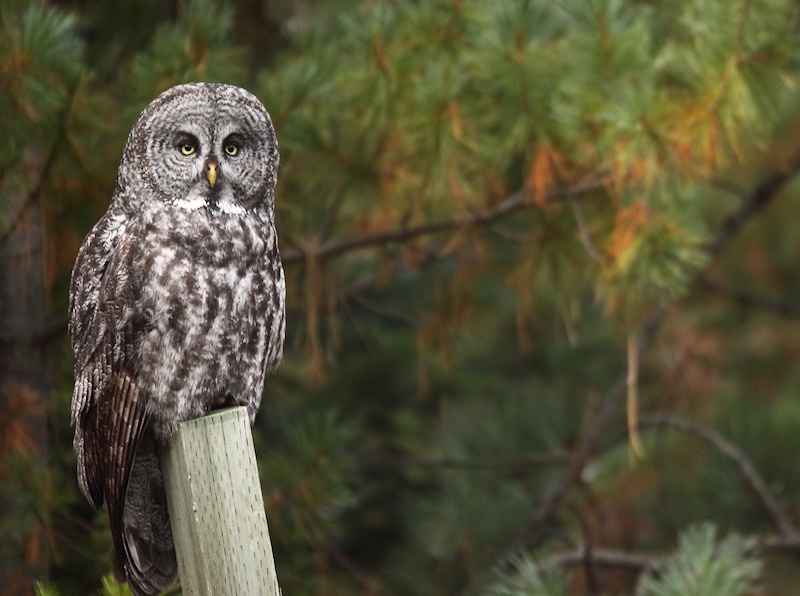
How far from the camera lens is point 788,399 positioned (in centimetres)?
520

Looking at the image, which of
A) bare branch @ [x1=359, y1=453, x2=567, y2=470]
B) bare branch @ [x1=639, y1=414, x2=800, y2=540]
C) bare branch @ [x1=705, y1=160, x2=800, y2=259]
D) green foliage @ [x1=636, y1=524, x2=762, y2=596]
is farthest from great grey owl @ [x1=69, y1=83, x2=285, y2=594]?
bare branch @ [x1=705, y1=160, x2=800, y2=259]

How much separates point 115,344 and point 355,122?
1.06 meters

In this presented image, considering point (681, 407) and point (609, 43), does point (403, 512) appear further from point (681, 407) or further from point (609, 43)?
point (609, 43)

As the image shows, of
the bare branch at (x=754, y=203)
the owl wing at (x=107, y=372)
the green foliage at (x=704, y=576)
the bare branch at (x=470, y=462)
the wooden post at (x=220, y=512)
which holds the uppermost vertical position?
the bare branch at (x=754, y=203)

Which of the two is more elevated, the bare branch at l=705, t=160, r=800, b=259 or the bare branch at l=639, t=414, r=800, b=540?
the bare branch at l=705, t=160, r=800, b=259

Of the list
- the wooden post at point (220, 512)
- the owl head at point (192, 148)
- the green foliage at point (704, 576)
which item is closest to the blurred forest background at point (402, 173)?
the green foliage at point (704, 576)

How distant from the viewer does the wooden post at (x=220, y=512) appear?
1.82m

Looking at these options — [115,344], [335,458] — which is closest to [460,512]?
[335,458]

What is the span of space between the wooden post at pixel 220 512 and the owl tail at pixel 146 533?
38 cm

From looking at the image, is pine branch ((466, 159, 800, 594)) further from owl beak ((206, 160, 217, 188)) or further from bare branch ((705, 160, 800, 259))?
owl beak ((206, 160, 217, 188))

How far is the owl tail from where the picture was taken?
2213 mm

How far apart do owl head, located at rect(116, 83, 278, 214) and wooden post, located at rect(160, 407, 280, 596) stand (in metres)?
0.58

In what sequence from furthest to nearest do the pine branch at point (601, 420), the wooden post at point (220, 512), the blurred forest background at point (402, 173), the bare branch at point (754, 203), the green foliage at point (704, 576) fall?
1. the bare branch at point (754, 203)
2. the pine branch at point (601, 420)
3. the blurred forest background at point (402, 173)
4. the green foliage at point (704, 576)
5. the wooden post at point (220, 512)

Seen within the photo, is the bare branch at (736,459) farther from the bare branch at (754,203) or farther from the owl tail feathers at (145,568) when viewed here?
the owl tail feathers at (145,568)
